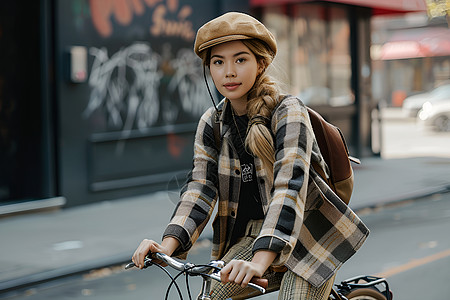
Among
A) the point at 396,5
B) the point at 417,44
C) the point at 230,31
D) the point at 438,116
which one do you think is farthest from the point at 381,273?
the point at 417,44

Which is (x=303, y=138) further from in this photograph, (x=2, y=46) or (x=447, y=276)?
(x=2, y=46)

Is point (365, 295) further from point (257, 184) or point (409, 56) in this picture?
point (409, 56)

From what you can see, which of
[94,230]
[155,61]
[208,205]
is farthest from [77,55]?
[208,205]

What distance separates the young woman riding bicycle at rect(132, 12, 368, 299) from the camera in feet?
8.30

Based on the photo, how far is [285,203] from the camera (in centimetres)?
248

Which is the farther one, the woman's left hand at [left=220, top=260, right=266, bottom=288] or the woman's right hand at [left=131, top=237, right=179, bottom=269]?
the woman's right hand at [left=131, top=237, right=179, bottom=269]

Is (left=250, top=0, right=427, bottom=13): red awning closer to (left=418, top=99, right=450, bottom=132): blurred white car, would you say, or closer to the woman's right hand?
(left=418, top=99, right=450, bottom=132): blurred white car

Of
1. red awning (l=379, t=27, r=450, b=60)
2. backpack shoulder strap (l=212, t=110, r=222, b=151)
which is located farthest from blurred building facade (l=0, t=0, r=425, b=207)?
red awning (l=379, t=27, r=450, b=60)

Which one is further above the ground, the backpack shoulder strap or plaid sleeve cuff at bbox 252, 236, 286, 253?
the backpack shoulder strap

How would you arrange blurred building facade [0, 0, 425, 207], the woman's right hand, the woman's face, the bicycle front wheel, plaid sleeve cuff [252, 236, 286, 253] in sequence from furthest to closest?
blurred building facade [0, 0, 425, 207], the bicycle front wheel, the woman's face, the woman's right hand, plaid sleeve cuff [252, 236, 286, 253]

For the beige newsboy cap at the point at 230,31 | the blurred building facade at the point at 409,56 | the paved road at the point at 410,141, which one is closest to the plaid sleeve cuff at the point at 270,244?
the beige newsboy cap at the point at 230,31

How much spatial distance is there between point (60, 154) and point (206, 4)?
3.85 m

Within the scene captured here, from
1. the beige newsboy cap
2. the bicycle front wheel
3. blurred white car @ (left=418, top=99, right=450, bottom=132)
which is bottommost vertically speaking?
blurred white car @ (left=418, top=99, right=450, bottom=132)

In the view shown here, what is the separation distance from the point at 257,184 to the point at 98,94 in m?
7.95
